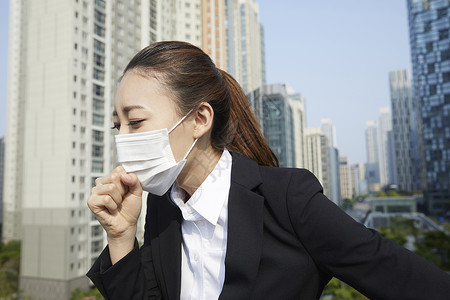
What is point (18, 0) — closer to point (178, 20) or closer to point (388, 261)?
point (178, 20)

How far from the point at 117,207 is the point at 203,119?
0.24 metres

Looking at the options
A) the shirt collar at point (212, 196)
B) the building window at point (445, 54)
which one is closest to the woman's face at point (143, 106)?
the shirt collar at point (212, 196)

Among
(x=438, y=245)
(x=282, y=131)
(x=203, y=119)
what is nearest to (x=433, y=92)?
(x=438, y=245)

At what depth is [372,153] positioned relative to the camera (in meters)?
37.1

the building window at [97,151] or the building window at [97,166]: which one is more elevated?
the building window at [97,151]

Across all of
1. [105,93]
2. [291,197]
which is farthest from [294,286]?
[105,93]

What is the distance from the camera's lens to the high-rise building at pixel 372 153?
3369cm

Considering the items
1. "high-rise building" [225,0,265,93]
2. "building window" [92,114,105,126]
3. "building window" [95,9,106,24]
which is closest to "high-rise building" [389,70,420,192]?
"high-rise building" [225,0,265,93]

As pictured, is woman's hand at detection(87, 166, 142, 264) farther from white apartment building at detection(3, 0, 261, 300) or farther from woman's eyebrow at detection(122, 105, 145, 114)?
white apartment building at detection(3, 0, 261, 300)

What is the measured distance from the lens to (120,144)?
606mm

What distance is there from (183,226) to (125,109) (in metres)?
0.27

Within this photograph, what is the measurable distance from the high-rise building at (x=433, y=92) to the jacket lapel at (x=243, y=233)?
22.0 m

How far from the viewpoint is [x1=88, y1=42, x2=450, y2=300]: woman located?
0.47m

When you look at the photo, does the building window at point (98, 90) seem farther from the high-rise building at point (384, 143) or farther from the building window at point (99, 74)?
the high-rise building at point (384, 143)
